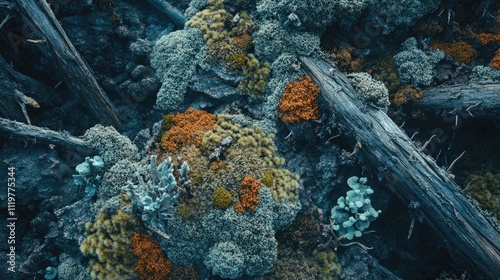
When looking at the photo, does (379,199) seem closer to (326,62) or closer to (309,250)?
(309,250)

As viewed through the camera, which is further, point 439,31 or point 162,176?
point 439,31

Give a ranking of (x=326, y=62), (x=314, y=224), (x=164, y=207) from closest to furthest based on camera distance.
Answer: (x=164, y=207) → (x=314, y=224) → (x=326, y=62)

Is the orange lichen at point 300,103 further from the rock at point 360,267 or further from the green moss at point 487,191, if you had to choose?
the green moss at point 487,191

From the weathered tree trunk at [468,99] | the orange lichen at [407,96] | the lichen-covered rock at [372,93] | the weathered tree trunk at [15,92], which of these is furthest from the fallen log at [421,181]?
the weathered tree trunk at [15,92]

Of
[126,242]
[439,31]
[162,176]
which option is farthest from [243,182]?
[439,31]

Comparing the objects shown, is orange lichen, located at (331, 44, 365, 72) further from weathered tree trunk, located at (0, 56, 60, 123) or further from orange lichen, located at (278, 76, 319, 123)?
weathered tree trunk, located at (0, 56, 60, 123)

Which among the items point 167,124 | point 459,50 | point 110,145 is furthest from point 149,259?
point 459,50
